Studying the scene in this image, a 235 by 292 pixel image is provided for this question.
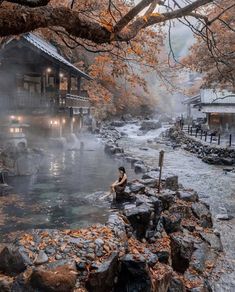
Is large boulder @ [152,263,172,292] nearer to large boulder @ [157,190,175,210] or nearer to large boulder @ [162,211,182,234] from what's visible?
large boulder @ [162,211,182,234]

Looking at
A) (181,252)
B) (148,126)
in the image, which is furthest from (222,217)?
(148,126)

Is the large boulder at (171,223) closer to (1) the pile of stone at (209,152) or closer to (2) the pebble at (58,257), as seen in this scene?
(2) the pebble at (58,257)

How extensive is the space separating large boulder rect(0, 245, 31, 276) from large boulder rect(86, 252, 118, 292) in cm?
152

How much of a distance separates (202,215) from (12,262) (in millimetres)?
8477

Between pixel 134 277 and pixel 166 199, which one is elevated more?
pixel 166 199

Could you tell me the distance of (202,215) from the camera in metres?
12.9

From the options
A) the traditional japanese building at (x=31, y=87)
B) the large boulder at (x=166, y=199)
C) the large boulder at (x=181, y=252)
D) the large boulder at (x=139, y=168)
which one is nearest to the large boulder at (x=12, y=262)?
the large boulder at (x=181, y=252)

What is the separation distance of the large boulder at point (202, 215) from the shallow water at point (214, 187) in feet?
2.20

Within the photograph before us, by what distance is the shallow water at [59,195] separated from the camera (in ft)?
35.1

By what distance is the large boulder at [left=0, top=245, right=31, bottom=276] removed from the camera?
688cm

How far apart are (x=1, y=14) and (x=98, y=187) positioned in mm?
11714

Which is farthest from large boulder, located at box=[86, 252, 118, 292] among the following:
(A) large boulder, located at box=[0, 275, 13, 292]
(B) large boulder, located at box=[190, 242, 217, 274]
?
(B) large boulder, located at box=[190, 242, 217, 274]

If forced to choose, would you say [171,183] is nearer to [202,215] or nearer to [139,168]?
[202,215]

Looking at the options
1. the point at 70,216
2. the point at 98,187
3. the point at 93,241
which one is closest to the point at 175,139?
the point at 98,187
